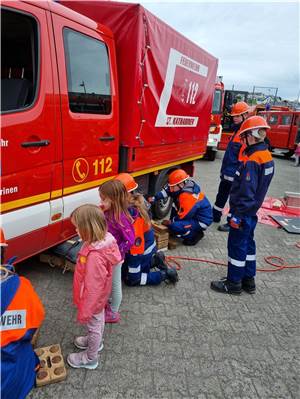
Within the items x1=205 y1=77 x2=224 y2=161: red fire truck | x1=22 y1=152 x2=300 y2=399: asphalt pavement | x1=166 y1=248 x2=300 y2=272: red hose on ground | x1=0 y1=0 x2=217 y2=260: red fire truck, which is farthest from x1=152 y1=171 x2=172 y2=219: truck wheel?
x1=205 y1=77 x2=224 y2=161: red fire truck

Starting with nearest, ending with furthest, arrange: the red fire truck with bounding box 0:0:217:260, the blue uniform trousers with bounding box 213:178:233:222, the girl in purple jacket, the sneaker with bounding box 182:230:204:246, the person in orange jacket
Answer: the person in orange jacket
the red fire truck with bounding box 0:0:217:260
the girl in purple jacket
the sneaker with bounding box 182:230:204:246
the blue uniform trousers with bounding box 213:178:233:222

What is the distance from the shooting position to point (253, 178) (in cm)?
304

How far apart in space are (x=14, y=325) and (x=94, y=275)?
1.89ft

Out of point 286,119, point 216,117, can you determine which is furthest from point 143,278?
point 286,119

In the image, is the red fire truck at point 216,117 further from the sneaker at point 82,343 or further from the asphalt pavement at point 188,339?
the sneaker at point 82,343

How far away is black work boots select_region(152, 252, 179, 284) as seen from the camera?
137 inches

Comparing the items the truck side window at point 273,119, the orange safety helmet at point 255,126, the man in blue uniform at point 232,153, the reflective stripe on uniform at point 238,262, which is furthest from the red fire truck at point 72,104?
the truck side window at point 273,119

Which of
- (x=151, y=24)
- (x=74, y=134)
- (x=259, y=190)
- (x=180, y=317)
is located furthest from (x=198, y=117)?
(x=180, y=317)

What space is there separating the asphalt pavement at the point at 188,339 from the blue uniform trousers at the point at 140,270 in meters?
0.09

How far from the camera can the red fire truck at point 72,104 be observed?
2.46 m

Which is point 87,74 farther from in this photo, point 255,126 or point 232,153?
point 232,153

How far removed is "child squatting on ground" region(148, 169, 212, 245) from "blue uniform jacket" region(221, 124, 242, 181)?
1.17 metres

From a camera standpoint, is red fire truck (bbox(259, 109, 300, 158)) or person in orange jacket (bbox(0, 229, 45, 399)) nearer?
person in orange jacket (bbox(0, 229, 45, 399))

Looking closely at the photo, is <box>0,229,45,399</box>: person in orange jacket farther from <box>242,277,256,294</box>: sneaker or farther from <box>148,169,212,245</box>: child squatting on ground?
<box>148,169,212,245</box>: child squatting on ground
